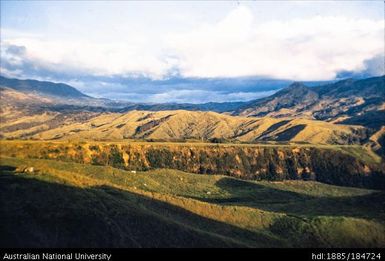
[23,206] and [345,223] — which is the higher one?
[23,206]

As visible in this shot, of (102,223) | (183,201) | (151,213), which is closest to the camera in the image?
(102,223)

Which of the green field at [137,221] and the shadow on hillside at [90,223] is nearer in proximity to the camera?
the shadow on hillside at [90,223]

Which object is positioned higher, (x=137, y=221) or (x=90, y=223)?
(x=90, y=223)

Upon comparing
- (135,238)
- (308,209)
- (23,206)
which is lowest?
(308,209)

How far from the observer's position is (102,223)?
104 meters

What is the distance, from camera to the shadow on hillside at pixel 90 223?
96.2 metres

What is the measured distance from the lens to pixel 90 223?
102 m

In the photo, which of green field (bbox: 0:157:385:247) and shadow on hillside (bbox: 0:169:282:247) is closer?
shadow on hillside (bbox: 0:169:282:247)

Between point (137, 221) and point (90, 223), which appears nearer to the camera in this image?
point (90, 223)

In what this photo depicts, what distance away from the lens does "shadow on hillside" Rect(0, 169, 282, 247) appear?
316 ft
